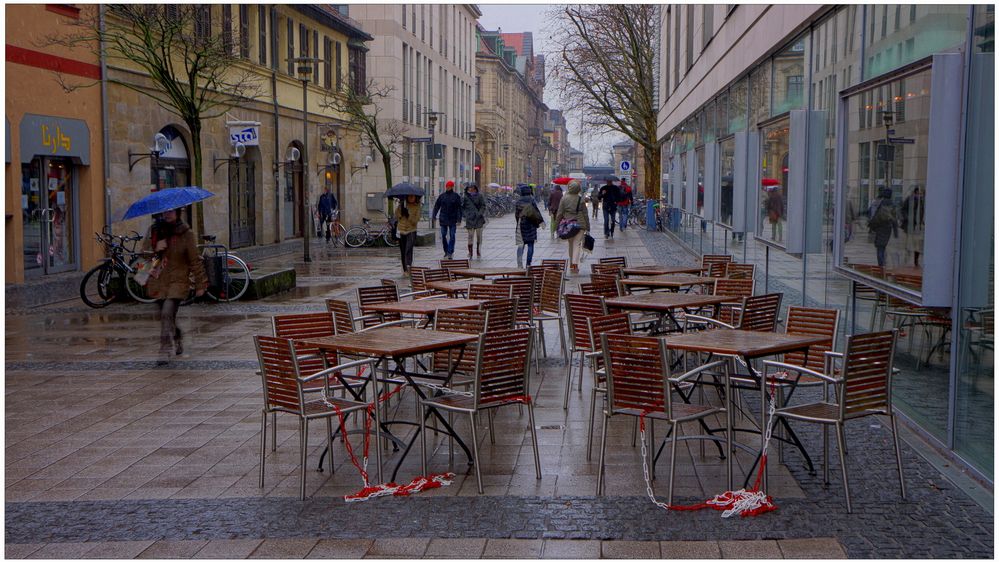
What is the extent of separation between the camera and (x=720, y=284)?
1013 centimetres

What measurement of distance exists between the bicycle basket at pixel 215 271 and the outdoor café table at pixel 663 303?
865cm

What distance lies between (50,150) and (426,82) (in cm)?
3893

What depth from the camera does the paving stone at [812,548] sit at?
503 centimetres

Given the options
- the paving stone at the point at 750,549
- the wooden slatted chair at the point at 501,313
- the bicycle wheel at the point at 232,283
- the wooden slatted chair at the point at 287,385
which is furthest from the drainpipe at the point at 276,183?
the paving stone at the point at 750,549

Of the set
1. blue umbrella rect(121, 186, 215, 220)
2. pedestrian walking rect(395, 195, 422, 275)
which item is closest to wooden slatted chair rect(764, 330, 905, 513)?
blue umbrella rect(121, 186, 215, 220)

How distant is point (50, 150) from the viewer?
1880 centimetres

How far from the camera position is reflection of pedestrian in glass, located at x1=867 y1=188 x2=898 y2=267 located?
26.2 ft

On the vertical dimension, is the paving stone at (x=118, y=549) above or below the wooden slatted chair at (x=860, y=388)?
below

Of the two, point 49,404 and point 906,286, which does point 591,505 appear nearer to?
point 906,286

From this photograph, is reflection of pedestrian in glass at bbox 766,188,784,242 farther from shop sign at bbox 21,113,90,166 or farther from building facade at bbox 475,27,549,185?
building facade at bbox 475,27,549,185

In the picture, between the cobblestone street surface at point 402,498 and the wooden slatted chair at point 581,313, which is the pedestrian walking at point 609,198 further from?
the wooden slatted chair at point 581,313

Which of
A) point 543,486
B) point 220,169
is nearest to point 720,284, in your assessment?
point 543,486

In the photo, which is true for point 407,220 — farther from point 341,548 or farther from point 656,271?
point 341,548

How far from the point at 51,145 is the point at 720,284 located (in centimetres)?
1304
